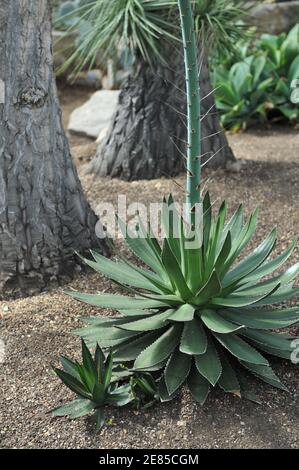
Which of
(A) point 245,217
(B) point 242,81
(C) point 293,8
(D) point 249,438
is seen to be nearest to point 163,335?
(D) point 249,438

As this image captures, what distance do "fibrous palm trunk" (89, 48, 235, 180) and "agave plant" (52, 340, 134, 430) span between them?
8.53 ft

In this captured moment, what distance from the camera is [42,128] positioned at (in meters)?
3.93

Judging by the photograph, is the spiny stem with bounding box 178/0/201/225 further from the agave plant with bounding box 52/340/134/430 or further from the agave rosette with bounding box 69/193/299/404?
the agave plant with bounding box 52/340/134/430

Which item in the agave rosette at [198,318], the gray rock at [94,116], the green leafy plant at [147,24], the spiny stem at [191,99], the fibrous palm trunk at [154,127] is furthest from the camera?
the gray rock at [94,116]

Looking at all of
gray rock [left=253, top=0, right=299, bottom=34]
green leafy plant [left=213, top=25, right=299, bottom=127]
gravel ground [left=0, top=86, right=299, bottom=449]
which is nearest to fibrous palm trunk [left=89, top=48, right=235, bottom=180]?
green leafy plant [left=213, top=25, right=299, bottom=127]

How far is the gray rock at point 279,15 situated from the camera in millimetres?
8984

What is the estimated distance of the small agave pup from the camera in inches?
124

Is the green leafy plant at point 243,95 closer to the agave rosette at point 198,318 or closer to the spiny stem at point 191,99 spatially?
the agave rosette at point 198,318

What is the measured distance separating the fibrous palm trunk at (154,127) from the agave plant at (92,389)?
2.60 meters

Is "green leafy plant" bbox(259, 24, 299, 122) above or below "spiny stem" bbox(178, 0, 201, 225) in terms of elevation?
below

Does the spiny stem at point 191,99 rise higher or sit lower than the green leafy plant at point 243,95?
higher

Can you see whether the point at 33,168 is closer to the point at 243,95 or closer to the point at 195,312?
the point at 195,312

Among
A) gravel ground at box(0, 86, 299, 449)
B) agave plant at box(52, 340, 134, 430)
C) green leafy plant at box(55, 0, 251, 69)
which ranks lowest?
gravel ground at box(0, 86, 299, 449)

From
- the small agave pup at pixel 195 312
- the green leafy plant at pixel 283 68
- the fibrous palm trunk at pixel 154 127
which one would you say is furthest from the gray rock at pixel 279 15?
the small agave pup at pixel 195 312
